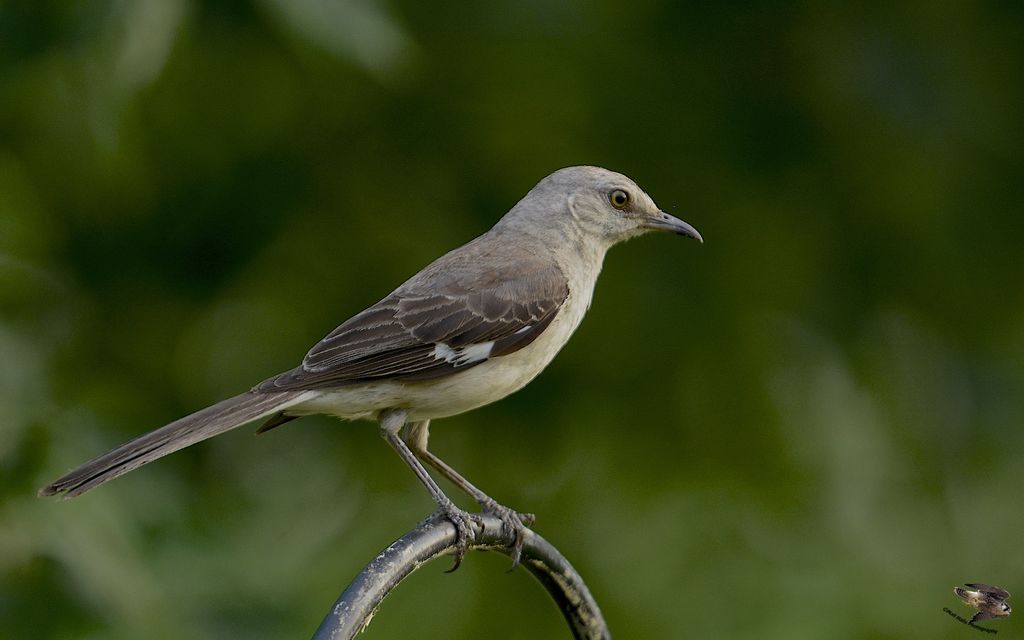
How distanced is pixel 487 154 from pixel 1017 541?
8.80ft

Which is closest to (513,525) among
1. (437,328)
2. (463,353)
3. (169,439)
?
(463,353)

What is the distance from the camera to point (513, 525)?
3.36 meters

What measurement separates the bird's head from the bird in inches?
81.2

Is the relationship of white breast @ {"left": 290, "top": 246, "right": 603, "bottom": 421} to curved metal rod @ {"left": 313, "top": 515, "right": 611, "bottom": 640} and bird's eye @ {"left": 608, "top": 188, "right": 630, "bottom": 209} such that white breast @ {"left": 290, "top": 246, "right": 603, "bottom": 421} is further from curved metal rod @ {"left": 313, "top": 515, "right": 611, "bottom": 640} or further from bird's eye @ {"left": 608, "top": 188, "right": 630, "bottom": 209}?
bird's eye @ {"left": 608, "top": 188, "right": 630, "bottom": 209}

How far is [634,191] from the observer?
4211mm

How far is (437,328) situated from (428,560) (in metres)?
0.94

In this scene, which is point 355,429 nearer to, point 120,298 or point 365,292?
point 365,292

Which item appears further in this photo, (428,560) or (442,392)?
(442,392)

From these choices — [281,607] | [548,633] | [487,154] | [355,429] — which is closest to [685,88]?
[487,154]

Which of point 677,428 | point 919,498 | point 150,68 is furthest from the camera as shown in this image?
point 919,498

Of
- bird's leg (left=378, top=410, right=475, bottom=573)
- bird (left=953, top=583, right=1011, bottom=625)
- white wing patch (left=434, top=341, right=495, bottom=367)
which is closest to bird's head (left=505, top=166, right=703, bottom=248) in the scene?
white wing patch (left=434, top=341, right=495, bottom=367)

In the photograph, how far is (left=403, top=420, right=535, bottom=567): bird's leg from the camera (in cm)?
330

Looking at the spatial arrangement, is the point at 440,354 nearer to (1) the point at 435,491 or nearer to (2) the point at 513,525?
(1) the point at 435,491

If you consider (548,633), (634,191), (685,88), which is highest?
(685,88)
